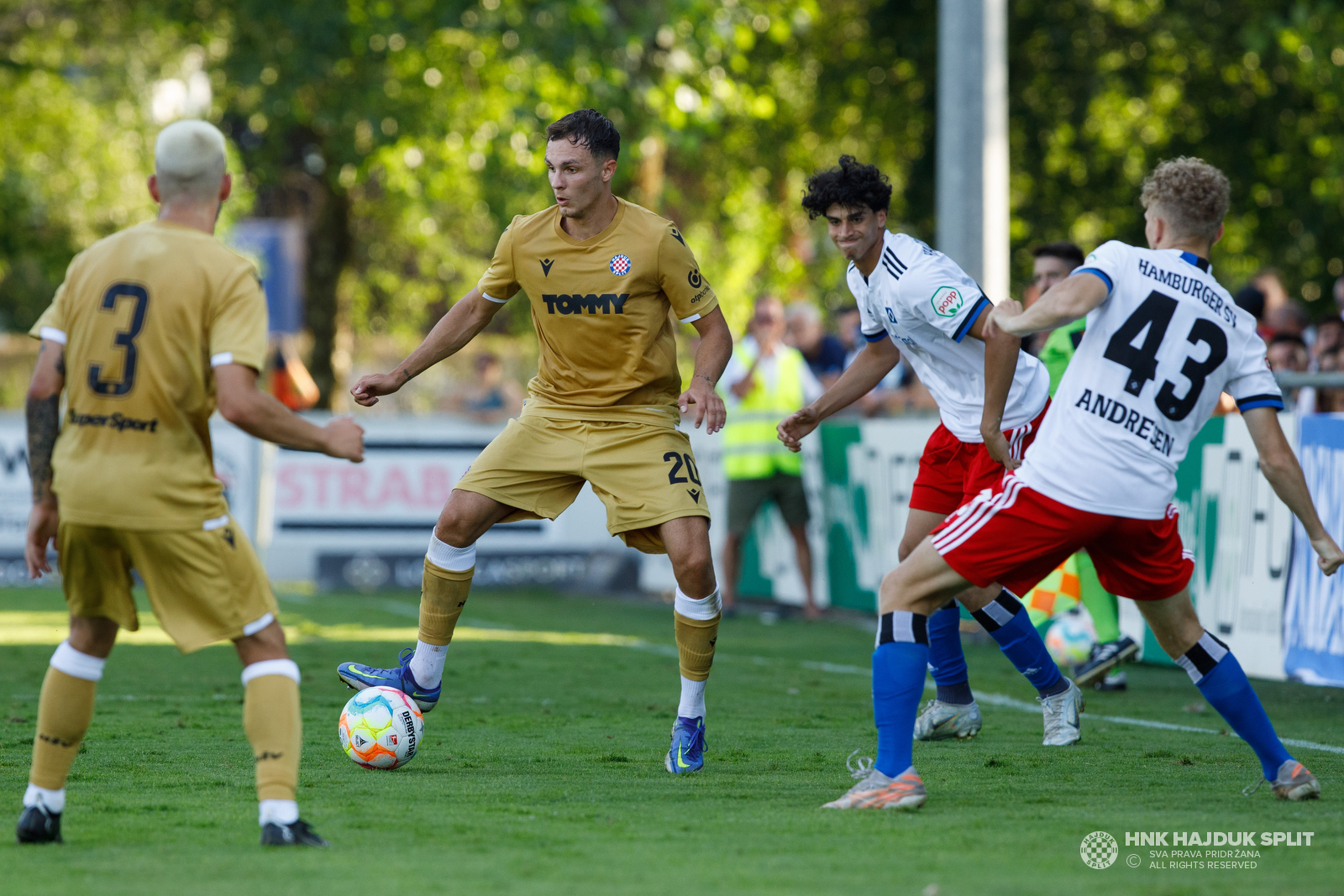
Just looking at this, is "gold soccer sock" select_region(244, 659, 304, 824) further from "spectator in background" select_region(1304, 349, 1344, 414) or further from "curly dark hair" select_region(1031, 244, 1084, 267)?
"spectator in background" select_region(1304, 349, 1344, 414)

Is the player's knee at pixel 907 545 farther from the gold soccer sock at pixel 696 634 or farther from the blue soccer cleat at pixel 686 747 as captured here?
the blue soccer cleat at pixel 686 747

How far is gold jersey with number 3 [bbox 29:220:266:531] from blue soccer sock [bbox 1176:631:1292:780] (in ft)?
10.4

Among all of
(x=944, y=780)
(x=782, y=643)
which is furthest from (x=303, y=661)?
(x=944, y=780)

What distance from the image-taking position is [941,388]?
6.72m

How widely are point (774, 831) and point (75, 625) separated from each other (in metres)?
2.07

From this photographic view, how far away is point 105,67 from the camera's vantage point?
25.4m

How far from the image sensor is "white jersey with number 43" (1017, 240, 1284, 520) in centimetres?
501

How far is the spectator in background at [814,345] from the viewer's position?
1497 centimetres

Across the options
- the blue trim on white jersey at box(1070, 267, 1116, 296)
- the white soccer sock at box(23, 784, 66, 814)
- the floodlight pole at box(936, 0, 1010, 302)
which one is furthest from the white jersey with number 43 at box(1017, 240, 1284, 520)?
the floodlight pole at box(936, 0, 1010, 302)

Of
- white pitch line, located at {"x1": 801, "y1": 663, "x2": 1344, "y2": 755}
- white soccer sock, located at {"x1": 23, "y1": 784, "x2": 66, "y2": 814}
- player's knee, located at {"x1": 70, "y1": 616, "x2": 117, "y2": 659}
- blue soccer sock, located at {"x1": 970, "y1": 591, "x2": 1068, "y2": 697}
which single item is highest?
player's knee, located at {"x1": 70, "y1": 616, "x2": 117, "y2": 659}

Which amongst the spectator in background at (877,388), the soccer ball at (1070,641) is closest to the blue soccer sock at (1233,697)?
the soccer ball at (1070,641)

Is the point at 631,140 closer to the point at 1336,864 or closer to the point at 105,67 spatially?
the point at 105,67

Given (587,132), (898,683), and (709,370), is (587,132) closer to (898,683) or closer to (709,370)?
(709,370)

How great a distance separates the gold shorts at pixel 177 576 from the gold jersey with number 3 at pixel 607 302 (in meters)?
2.24
